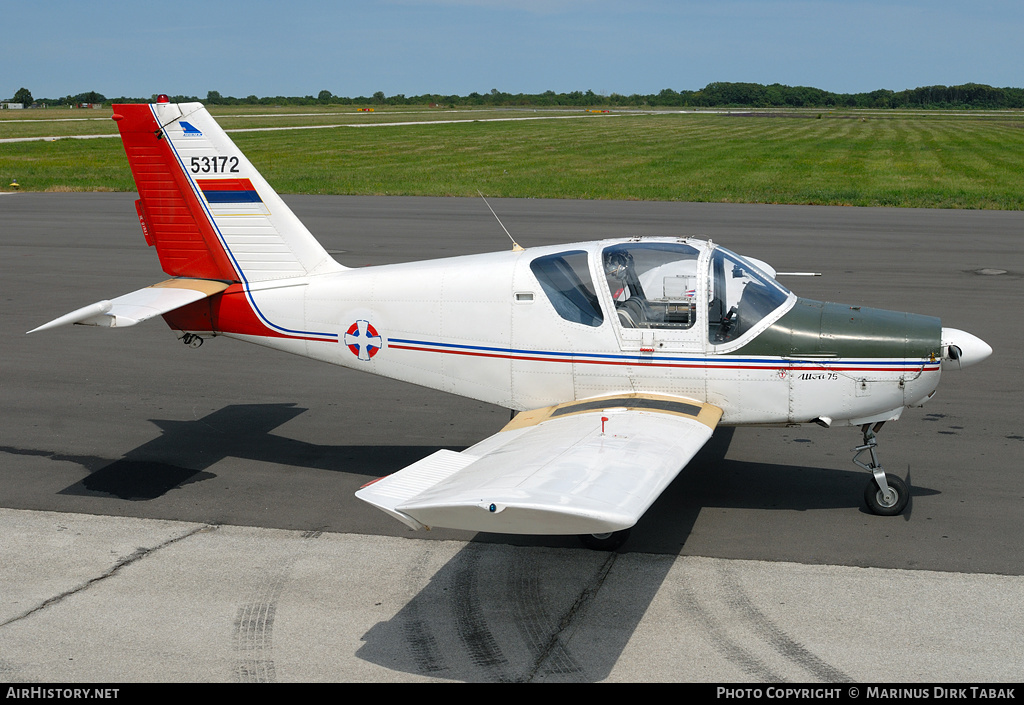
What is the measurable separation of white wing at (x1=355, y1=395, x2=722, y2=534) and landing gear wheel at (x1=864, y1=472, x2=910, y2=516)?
5.00ft

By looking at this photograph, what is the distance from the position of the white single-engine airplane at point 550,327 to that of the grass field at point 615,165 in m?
28.3

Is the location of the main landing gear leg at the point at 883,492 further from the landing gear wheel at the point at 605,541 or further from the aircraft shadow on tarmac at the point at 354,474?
the landing gear wheel at the point at 605,541

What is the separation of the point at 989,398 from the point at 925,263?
423 inches

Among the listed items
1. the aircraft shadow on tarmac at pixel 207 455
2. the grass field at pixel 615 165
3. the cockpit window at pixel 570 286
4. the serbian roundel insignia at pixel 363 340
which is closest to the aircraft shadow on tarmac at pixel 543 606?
the cockpit window at pixel 570 286

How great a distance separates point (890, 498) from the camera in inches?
302

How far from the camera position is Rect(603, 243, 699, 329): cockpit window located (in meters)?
7.76

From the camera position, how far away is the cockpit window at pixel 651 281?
7.76 m

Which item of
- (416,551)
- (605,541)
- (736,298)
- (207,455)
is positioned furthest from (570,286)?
(207,455)

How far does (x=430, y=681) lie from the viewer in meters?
5.42

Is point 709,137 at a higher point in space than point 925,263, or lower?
higher

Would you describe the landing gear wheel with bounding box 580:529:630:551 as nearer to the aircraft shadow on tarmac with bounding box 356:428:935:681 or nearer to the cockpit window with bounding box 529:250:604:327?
the aircraft shadow on tarmac with bounding box 356:428:935:681

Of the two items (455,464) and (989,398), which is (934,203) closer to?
(989,398)
